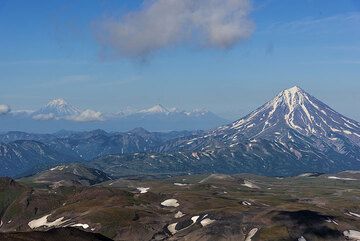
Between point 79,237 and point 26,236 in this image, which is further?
point 79,237

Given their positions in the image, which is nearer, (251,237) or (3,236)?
(3,236)

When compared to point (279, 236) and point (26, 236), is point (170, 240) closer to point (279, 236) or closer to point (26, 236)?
point (279, 236)

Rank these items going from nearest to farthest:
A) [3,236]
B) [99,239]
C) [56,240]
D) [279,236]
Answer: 1. [3,236]
2. [56,240]
3. [99,239]
4. [279,236]

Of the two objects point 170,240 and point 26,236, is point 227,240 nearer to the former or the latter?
point 170,240

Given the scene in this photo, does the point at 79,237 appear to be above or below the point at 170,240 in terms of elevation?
above

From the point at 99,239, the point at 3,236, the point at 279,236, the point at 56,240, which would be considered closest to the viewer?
the point at 3,236

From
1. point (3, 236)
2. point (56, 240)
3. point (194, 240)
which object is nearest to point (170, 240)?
point (194, 240)

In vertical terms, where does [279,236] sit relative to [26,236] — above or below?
below

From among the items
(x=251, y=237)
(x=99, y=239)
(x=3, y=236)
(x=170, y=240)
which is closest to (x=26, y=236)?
(x=3, y=236)
